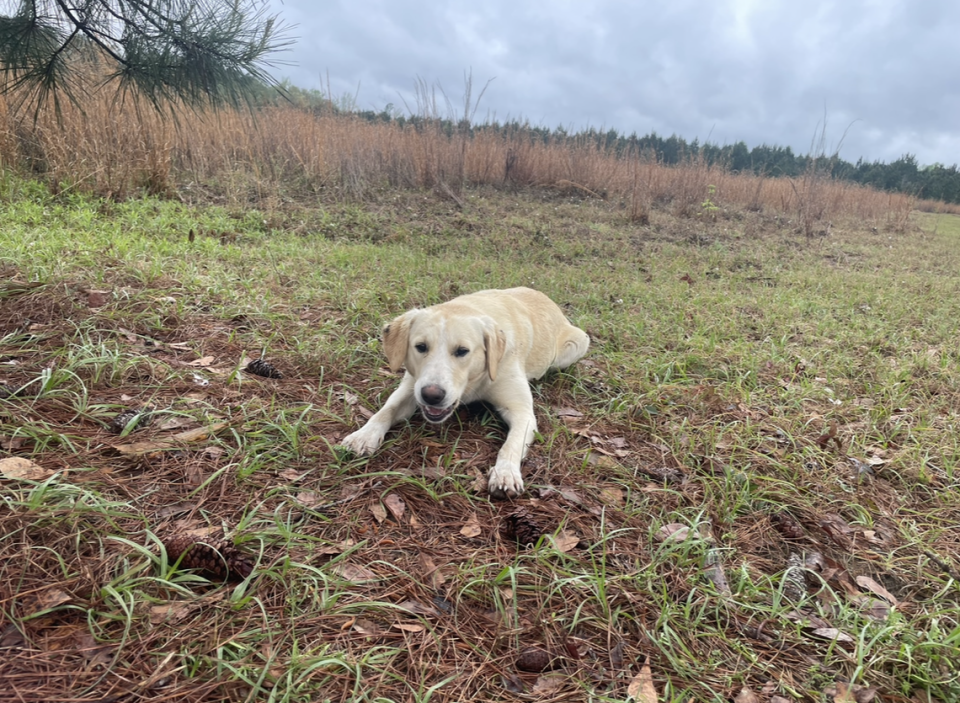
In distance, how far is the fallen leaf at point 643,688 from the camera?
1.33 m

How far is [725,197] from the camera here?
1309 cm

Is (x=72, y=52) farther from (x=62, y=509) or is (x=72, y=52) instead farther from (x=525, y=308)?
(x=525, y=308)

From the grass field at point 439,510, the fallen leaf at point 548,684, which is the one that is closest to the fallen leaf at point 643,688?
the grass field at point 439,510

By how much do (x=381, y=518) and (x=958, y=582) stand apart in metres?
2.20

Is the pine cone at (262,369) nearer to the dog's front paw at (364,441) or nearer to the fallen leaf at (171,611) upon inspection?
the dog's front paw at (364,441)

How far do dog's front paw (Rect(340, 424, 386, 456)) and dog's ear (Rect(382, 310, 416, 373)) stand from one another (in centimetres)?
36

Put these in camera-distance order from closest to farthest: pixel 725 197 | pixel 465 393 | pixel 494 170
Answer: pixel 465 393, pixel 494 170, pixel 725 197

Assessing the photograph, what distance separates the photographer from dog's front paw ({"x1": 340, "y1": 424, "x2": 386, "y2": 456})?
2.25 meters

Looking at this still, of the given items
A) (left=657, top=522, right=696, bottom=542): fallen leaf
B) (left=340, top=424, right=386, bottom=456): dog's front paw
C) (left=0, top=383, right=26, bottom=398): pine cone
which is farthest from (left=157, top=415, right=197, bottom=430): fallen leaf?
(left=657, top=522, right=696, bottom=542): fallen leaf

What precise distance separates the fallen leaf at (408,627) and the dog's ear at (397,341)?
133 cm

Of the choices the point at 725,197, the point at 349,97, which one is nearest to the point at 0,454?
the point at 349,97

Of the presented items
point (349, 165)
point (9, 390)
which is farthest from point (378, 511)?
point (349, 165)

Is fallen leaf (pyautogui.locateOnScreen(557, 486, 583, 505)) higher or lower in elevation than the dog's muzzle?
lower

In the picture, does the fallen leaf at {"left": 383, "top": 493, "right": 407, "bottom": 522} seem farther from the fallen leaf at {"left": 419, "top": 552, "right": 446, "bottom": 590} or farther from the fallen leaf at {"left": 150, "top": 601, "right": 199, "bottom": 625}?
the fallen leaf at {"left": 150, "top": 601, "right": 199, "bottom": 625}
